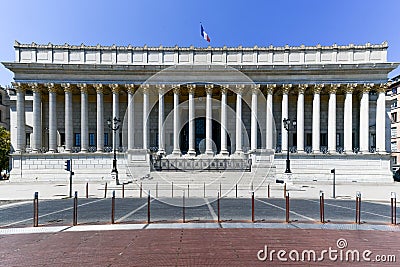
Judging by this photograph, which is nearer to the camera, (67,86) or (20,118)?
(20,118)

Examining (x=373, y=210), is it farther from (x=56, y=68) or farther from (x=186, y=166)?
(x=56, y=68)

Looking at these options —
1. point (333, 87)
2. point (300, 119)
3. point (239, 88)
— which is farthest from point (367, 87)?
point (239, 88)

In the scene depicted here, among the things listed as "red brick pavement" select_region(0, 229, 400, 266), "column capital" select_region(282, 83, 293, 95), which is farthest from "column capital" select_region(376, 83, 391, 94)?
"red brick pavement" select_region(0, 229, 400, 266)

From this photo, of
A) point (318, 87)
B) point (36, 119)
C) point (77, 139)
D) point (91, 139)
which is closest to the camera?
point (36, 119)

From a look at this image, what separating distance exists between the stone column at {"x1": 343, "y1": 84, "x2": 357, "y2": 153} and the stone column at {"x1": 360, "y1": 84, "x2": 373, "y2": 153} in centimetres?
149

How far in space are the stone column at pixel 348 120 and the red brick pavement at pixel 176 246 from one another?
120 ft

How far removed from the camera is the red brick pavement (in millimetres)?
7539

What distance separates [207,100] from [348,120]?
2124cm

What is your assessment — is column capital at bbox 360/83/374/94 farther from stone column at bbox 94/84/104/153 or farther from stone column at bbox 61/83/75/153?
stone column at bbox 61/83/75/153

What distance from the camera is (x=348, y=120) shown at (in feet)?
145

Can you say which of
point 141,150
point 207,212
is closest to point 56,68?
point 141,150

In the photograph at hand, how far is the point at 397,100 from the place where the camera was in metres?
63.9

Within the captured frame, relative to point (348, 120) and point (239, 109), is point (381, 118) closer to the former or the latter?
point (348, 120)

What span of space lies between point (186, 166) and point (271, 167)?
11850 millimetres
